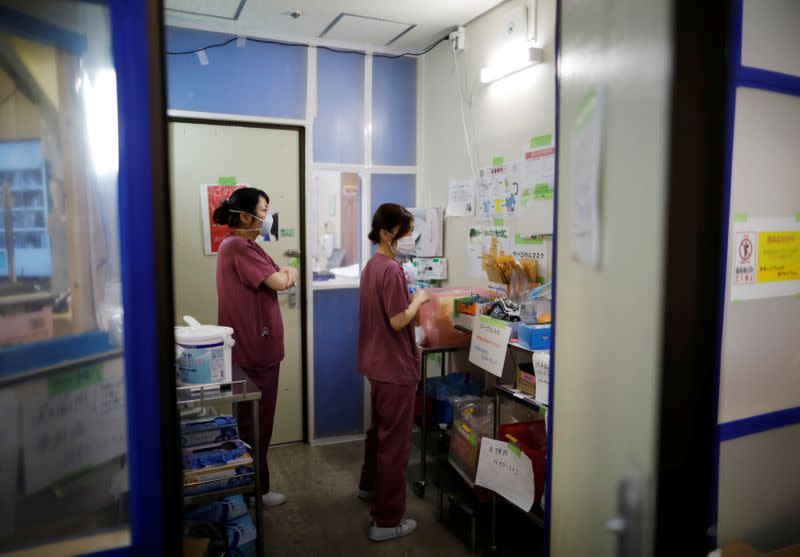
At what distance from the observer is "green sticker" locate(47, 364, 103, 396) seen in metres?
0.97

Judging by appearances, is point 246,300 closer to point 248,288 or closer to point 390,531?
point 248,288

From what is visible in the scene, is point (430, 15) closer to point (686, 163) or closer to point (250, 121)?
point (250, 121)

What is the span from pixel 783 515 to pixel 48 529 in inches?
80.1

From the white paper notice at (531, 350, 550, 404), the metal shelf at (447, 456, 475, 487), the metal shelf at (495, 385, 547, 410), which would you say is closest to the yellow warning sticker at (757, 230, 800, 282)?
the white paper notice at (531, 350, 550, 404)

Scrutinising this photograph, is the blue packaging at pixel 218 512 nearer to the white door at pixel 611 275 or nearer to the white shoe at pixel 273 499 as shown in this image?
the white shoe at pixel 273 499

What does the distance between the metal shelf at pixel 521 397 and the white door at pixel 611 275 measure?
879mm

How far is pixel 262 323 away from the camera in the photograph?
8.46 feet

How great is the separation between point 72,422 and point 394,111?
3.01 meters

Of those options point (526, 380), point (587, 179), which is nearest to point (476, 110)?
point (526, 380)

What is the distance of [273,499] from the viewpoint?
2846mm

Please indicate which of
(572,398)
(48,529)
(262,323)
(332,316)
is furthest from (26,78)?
(332,316)

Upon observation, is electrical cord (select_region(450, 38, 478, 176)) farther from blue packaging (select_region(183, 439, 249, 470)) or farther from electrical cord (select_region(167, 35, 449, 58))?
blue packaging (select_region(183, 439, 249, 470))

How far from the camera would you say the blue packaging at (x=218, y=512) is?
2.11m

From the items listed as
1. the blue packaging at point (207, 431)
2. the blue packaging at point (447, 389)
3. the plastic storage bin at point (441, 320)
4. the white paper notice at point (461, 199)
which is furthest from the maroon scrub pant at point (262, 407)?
the white paper notice at point (461, 199)
